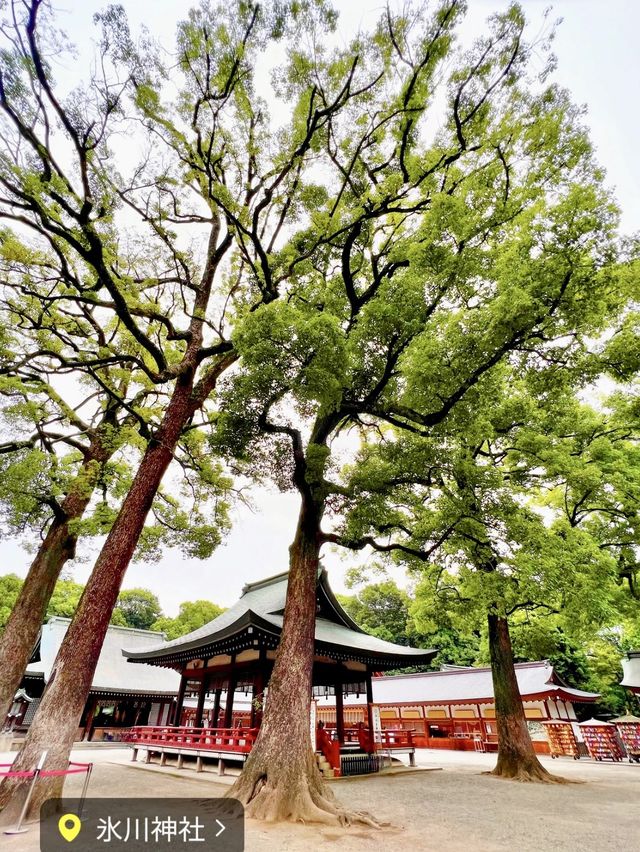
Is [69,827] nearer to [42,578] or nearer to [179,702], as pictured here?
[42,578]

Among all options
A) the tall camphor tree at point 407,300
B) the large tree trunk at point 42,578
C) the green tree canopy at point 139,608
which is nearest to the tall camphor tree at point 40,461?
the large tree trunk at point 42,578

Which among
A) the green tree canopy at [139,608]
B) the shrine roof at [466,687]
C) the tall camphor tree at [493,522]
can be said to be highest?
the green tree canopy at [139,608]

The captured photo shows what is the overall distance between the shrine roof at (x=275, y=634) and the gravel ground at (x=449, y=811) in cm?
276

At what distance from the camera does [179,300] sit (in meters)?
11.7

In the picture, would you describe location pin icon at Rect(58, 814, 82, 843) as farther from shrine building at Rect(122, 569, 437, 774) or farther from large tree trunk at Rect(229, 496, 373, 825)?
shrine building at Rect(122, 569, 437, 774)

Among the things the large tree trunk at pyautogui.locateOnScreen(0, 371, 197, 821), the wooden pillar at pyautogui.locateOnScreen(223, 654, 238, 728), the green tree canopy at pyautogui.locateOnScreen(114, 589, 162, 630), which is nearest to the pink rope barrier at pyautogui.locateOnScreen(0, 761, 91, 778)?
the large tree trunk at pyautogui.locateOnScreen(0, 371, 197, 821)

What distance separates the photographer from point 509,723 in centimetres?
1062

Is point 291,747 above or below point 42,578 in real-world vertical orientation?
below

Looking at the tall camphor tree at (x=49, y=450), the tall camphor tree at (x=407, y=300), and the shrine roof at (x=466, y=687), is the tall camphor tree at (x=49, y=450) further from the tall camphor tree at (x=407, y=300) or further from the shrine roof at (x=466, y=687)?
the shrine roof at (x=466, y=687)

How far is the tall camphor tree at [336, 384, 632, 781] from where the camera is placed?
7.97 m

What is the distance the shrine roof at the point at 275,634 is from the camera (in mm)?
10203

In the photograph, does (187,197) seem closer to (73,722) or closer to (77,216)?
(77,216)

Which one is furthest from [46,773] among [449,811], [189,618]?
[189,618]

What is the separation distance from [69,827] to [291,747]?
281 centimetres
